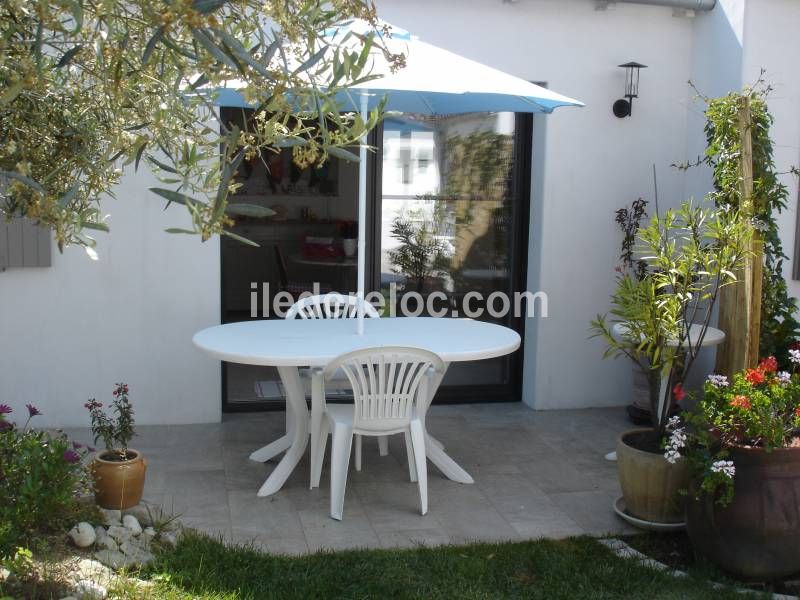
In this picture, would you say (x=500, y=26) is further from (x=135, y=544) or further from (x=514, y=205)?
(x=135, y=544)

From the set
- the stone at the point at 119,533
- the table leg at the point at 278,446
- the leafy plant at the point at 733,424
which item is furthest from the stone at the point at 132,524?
the leafy plant at the point at 733,424

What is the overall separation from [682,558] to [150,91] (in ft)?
10.6

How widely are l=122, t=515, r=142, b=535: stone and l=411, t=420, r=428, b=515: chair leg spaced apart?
1.38 m

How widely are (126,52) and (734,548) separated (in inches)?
123

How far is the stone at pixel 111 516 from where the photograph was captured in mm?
3953

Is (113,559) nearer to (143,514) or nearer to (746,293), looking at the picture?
(143,514)

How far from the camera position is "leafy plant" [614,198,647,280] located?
6.56 metres

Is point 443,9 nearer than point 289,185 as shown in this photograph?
Yes

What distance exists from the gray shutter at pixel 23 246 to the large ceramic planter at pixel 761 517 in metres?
4.22

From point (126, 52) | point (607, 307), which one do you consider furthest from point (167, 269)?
point (126, 52)

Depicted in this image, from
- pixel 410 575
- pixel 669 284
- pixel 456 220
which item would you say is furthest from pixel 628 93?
pixel 410 575

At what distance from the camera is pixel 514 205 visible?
6.82m

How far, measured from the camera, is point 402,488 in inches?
197

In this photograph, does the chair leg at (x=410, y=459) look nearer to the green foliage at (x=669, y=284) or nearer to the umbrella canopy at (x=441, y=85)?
the green foliage at (x=669, y=284)
